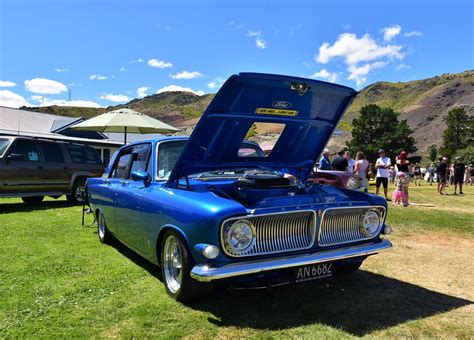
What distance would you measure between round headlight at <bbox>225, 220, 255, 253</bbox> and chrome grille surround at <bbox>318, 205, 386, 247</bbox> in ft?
2.38

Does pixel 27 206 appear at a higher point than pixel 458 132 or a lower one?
lower

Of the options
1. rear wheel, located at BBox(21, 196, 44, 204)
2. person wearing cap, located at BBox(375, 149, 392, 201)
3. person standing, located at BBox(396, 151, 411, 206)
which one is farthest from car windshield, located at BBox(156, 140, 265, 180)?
rear wheel, located at BBox(21, 196, 44, 204)

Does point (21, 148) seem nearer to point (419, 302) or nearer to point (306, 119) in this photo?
point (306, 119)

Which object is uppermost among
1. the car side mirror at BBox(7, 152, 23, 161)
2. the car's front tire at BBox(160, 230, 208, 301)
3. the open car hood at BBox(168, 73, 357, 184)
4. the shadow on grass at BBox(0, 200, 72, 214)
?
the open car hood at BBox(168, 73, 357, 184)

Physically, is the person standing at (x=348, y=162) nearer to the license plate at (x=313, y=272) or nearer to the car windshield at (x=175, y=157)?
the car windshield at (x=175, y=157)

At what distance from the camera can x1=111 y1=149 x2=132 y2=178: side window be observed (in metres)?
5.61

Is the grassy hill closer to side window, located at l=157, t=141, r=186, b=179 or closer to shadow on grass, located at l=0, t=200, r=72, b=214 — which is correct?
shadow on grass, located at l=0, t=200, r=72, b=214

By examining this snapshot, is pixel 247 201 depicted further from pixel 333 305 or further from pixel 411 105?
pixel 411 105

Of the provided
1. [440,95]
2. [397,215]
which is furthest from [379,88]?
[397,215]

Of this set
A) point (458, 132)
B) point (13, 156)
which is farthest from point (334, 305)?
point (458, 132)

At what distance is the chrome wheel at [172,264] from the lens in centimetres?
392

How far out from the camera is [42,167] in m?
11.2

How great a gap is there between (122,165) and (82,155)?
291 inches

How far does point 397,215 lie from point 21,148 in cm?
959
